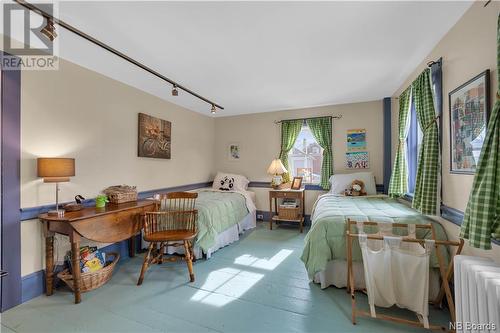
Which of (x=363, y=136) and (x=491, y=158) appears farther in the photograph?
(x=363, y=136)

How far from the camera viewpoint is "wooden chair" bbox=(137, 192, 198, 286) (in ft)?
7.89

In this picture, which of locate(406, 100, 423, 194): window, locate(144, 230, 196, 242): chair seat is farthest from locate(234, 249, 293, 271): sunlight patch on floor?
locate(406, 100, 423, 194): window

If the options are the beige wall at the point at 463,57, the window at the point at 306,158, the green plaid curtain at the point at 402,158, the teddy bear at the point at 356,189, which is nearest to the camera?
the beige wall at the point at 463,57

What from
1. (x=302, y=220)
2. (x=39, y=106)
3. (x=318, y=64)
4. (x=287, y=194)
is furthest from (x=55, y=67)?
(x=302, y=220)

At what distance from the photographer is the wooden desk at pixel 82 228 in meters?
1.99

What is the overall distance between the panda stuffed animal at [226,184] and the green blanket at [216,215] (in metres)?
0.59

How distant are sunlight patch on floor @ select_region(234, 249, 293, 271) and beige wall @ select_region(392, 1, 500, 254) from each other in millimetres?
1829

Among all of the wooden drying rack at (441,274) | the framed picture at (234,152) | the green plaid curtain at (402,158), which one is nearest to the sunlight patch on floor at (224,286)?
the wooden drying rack at (441,274)

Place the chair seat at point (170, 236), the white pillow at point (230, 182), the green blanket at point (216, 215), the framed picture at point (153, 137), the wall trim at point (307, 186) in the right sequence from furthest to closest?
the white pillow at point (230, 182) < the wall trim at point (307, 186) < the framed picture at point (153, 137) < the green blanket at point (216, 215) < the chair seat at point (170, 236)

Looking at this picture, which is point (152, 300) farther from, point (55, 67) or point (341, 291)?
point (55, 67)

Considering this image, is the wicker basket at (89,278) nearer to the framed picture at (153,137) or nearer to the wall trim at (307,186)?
the framed picture at (153,137)

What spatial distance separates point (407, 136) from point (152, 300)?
3877mm

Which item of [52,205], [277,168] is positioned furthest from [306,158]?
[52,205]

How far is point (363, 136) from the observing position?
411cm
